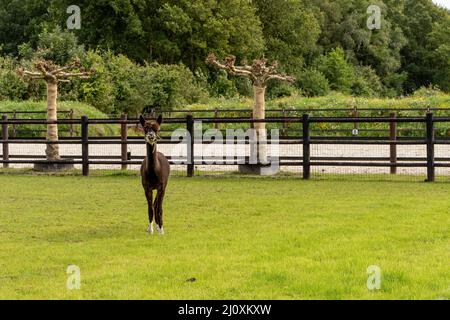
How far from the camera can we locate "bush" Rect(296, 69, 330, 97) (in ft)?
221

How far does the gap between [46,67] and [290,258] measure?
566 inches

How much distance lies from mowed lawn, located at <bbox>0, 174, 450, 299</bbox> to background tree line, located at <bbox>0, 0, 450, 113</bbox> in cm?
2834

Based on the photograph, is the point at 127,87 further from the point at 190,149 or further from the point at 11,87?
the point at 190,149

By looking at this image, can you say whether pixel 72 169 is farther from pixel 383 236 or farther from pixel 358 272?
pixel 358 272

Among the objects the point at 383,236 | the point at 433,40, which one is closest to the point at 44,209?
the point at 383,236

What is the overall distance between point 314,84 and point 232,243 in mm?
59307

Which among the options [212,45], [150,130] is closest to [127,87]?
[212,45]

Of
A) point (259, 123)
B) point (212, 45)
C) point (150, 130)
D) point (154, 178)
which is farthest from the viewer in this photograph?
point (212, 45)

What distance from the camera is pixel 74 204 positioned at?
14.0 m

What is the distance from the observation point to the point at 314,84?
224 feet

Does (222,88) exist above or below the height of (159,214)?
above

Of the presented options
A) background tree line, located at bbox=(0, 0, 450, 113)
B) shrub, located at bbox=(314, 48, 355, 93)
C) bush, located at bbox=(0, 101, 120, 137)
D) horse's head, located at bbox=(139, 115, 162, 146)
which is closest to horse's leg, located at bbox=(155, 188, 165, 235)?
horse's head, located at bbox=(139, 115, 162, 146)

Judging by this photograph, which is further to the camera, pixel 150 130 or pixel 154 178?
pixel 154 178

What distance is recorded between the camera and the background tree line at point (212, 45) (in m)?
45.5
